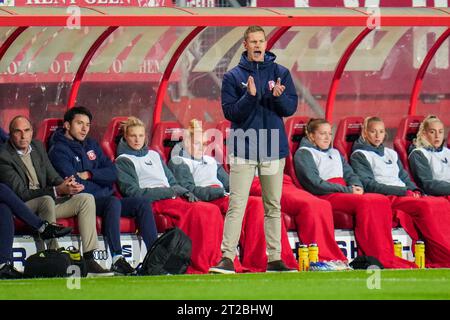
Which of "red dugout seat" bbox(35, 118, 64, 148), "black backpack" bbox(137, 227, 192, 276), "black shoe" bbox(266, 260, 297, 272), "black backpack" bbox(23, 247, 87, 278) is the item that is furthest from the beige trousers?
"red dugout seat" bbox(35, 118, 64, 148)

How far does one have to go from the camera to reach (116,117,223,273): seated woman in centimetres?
1355

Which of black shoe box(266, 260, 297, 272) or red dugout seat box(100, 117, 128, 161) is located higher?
red dugout seat box(100, 117, 128, 161)

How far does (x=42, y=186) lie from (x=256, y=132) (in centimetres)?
202

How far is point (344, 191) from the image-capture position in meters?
14.4

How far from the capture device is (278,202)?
42.5ft

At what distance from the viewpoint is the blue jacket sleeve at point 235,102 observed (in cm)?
1248

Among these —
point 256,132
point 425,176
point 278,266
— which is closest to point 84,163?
point 256,132

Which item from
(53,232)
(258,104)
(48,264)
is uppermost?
(258,104)

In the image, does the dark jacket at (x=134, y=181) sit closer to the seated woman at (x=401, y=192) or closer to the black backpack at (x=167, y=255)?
the black backpack at (x=167, y=255)

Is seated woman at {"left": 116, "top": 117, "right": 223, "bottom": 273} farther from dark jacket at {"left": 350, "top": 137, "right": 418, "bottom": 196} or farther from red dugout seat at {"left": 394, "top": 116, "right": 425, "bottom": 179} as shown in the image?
red dugout seat at {"left": 394, "top": 116, "right": 425, "bottom": 179}

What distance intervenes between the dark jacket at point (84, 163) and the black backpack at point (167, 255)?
935mm

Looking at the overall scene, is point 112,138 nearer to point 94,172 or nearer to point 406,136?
point 94,172

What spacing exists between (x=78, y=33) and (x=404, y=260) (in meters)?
3.78
